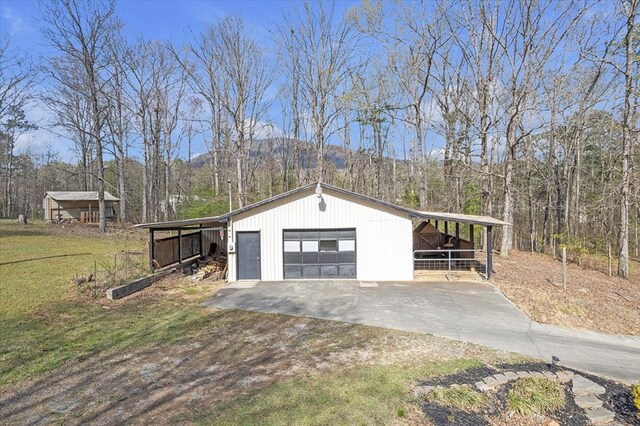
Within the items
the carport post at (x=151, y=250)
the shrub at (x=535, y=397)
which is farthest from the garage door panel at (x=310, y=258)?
the shrub at (x=535, y=397)

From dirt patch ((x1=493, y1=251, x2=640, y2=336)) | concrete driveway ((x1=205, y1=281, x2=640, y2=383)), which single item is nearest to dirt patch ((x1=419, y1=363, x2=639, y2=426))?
concrete driveway ((x1=205, y1=281, x2=640, y2=383))

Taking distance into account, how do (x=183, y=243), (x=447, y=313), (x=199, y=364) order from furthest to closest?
(x=183, y=243) < (x=447, y=313) < (x=199, y=364)

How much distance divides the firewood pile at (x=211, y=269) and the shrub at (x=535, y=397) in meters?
10.7

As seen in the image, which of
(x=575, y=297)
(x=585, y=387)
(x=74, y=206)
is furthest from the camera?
(x=74, y=206)

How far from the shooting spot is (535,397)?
4.89m

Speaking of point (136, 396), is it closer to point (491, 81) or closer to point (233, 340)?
point (233, 340)

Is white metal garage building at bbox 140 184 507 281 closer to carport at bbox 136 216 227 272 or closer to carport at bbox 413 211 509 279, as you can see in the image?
carport at bbox 136 216 227 272

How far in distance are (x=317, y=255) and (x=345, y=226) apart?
1.49 meters

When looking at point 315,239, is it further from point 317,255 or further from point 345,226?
point 345,226

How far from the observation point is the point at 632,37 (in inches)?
586

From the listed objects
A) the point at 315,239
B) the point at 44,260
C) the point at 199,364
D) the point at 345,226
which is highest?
the point at 345,226

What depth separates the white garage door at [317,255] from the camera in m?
13.2

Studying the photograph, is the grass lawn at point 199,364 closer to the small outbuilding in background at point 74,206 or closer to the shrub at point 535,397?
the shrub at point 535,397

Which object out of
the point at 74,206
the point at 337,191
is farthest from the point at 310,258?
the point at 74,206
